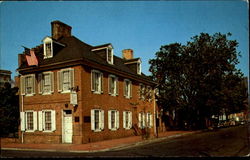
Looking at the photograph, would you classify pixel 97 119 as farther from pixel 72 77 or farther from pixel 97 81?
pixel 72 77

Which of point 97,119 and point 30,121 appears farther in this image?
point 30,121

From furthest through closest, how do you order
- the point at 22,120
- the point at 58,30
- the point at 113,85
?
→ 1. the point at 58,30
2. the point at 113,85
3. the point at 22,120

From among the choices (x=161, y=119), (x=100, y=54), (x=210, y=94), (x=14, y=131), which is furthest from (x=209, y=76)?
(x=14, y=131)

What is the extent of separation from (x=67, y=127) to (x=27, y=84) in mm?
5516

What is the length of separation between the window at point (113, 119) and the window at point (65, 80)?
469 centimetres

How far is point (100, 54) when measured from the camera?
23.0 m

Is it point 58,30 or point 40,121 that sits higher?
point 58,30

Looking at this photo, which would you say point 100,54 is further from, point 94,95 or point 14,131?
point 14,131

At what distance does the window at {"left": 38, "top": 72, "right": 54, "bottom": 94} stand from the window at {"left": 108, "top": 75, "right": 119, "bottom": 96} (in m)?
5.20

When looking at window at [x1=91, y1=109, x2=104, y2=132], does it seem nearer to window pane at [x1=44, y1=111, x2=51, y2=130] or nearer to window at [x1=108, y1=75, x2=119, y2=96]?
window at [x1=108, y1=75, x2=119, y2=96]

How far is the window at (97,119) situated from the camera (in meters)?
19.2

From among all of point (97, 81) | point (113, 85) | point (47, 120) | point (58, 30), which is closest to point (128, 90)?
point (113, 85)

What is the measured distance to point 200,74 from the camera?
1244 inches

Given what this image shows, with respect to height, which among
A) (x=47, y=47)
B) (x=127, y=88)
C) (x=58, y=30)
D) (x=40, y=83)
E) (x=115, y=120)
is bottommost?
(x=115, y=120)
